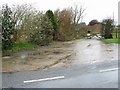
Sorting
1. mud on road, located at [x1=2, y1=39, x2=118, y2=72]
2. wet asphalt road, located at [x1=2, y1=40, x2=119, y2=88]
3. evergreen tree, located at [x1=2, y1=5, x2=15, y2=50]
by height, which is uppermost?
evergreen tree, located at [x1=2, y1=5, x2=15, y2=50]

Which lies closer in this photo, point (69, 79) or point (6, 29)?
point (69, 79)

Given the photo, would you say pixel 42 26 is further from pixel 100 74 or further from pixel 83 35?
pixel 83 35

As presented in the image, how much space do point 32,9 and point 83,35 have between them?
91.3 feet

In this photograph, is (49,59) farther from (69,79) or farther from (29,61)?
(69,79)

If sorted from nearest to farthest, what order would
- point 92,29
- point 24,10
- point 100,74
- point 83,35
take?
point 100,74, point 24,10, point 83,35, point 92,29

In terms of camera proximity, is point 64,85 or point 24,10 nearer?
point 64,85

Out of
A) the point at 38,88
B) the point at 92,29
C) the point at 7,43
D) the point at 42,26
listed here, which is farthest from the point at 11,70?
the point at 92,29

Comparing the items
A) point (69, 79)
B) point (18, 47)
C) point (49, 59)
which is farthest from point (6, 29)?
point (69, 79)

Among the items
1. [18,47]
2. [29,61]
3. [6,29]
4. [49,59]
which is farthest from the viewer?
[18,47]

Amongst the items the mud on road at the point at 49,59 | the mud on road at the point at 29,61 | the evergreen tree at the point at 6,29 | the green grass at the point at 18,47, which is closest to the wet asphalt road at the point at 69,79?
the mud on road at the point at 29,61

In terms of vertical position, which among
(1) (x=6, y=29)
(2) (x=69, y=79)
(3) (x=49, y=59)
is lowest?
(3) (x=49, y=59)

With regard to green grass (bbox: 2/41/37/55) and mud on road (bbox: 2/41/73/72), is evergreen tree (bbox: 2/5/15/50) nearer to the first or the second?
green grass (bbox: 2/41/37/55)

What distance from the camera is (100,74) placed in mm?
9664

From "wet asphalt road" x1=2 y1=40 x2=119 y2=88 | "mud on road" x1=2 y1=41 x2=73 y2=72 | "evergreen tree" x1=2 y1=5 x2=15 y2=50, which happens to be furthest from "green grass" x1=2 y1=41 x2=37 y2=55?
"wet asphalt road" x1=2 y1=40 x2=119 y2=88
